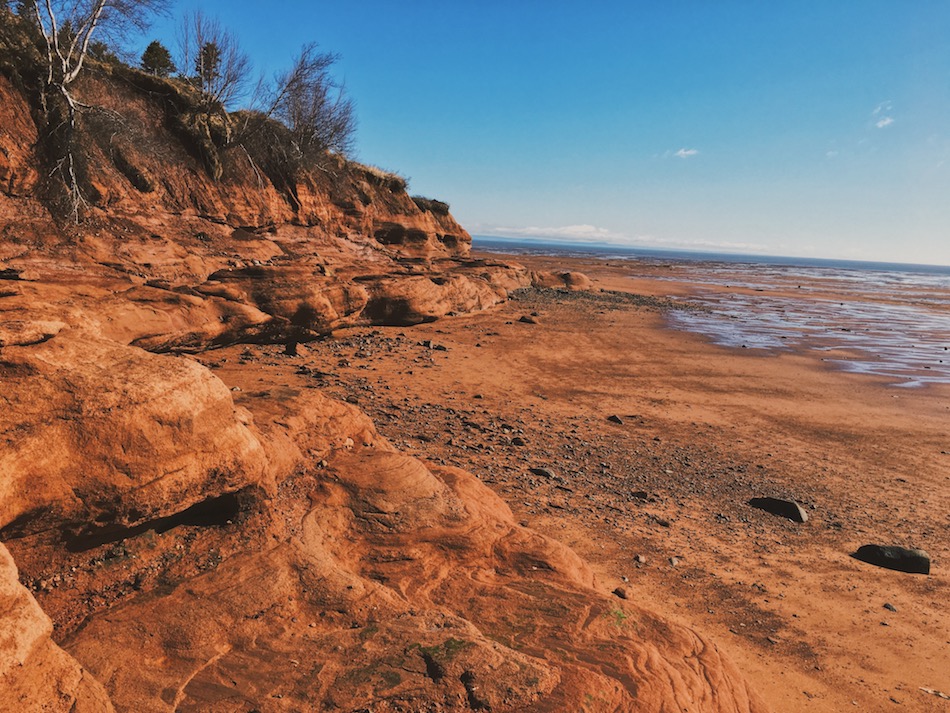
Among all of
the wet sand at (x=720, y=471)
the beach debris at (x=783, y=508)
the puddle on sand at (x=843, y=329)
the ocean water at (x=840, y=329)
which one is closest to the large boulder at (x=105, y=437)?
the wet sand at (x=720, y=471)

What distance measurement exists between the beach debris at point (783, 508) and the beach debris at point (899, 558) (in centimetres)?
106

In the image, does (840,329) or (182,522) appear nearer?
(182,522)

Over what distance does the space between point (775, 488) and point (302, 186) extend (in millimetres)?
22585

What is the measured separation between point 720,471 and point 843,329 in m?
24.1

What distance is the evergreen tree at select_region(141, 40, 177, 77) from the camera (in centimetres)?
2819

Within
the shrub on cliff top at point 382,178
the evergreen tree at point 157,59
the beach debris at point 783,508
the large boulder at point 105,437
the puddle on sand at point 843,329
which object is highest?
the evergreen tree at point 157,59

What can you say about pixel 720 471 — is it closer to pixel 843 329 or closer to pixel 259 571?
pixel 259 571

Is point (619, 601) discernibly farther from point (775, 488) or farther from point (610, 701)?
point (775, 488)

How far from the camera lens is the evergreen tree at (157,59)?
28.2 m

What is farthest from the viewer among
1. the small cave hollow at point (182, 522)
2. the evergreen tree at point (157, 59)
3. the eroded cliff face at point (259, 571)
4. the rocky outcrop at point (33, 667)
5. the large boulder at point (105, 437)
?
the evergreen tree at point (157, 59)

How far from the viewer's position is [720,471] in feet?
32.1

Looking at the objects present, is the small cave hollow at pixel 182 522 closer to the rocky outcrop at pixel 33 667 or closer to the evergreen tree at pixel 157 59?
the rocky outcrop at pixel 33 667

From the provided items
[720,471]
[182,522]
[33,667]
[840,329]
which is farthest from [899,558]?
[840,329]

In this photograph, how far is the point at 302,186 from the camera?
2464cm
